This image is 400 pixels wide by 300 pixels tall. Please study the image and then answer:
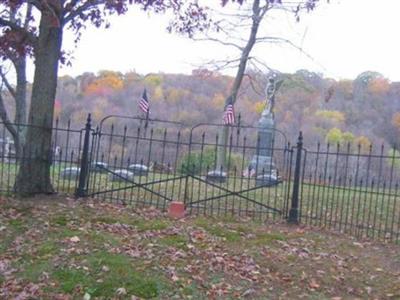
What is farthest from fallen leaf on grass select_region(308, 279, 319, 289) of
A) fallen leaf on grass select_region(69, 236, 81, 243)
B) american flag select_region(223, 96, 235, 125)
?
american flag select_region(223, 96, 235, 125)

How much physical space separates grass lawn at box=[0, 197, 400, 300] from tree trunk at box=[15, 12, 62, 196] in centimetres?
63

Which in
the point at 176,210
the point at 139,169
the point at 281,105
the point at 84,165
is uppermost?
the point at 281,105

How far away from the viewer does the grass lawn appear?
5.69 m

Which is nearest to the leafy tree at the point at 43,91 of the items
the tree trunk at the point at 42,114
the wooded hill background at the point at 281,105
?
the tree trunk at the point at 42,114

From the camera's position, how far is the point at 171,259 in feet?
21.3

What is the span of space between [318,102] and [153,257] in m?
Answer: 34.1

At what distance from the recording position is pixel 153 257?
257 inches

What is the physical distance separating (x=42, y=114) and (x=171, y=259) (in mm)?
4375

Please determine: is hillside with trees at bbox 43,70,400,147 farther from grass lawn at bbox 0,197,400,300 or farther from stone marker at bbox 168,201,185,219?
grass lawn at bbox 0,197,400,300

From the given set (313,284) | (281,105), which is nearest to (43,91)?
(313,284)

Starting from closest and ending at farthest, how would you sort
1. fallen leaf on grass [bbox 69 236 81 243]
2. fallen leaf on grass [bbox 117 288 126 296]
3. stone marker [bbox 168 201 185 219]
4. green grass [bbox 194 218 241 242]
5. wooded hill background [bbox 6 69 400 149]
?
fallen leaf on grass [bbox 117 288 126 296] → fallen leaf on grass [bbox 69 236 81 243] → green grass [bbox 194 218 241 242] → stone marker [bbox 168 201 185 219] → wooded hill background [bbox 6 69 400 149]

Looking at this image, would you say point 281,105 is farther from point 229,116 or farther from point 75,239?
point 75,239

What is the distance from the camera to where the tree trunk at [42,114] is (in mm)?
9422

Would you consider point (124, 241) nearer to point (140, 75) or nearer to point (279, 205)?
point (279, 205)
